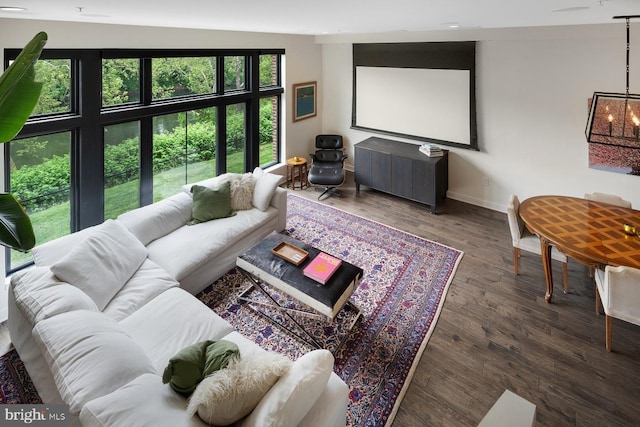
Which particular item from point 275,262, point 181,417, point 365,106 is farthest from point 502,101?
point 181,417

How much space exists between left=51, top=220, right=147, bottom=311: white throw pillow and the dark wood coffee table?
931 mm

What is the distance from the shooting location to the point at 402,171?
582 centimetres

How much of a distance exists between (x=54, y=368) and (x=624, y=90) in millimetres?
5973

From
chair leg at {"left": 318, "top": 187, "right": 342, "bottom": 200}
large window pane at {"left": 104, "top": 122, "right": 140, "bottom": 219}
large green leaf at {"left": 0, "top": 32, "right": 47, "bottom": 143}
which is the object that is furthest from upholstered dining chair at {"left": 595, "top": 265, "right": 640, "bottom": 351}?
large window pane at {"left": 104, "top": 122, "right": 140, "bottom": 219}

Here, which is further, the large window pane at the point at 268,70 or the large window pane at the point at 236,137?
the large window pane at the point at 268,70

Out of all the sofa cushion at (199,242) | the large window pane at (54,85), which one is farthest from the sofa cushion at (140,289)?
the large window pane at (54,85)

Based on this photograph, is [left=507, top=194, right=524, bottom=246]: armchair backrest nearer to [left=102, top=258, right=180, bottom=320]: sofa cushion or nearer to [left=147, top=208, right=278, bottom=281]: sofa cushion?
[left=147, top=208, right=278, bottom=281]: sofa cushion

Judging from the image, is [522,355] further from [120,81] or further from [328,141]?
[328,141]

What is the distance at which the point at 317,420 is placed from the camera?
1.87 m

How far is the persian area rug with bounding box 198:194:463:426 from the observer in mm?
2717

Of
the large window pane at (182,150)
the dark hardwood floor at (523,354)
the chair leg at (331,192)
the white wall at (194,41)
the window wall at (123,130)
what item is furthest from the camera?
the chair leg at (331,192)

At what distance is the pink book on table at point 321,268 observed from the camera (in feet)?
10.0

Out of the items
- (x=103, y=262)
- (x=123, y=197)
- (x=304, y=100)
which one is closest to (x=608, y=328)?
(x=103, y=262)

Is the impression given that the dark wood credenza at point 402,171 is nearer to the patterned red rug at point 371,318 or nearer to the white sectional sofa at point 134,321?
the patterned red rug at point 371,318
